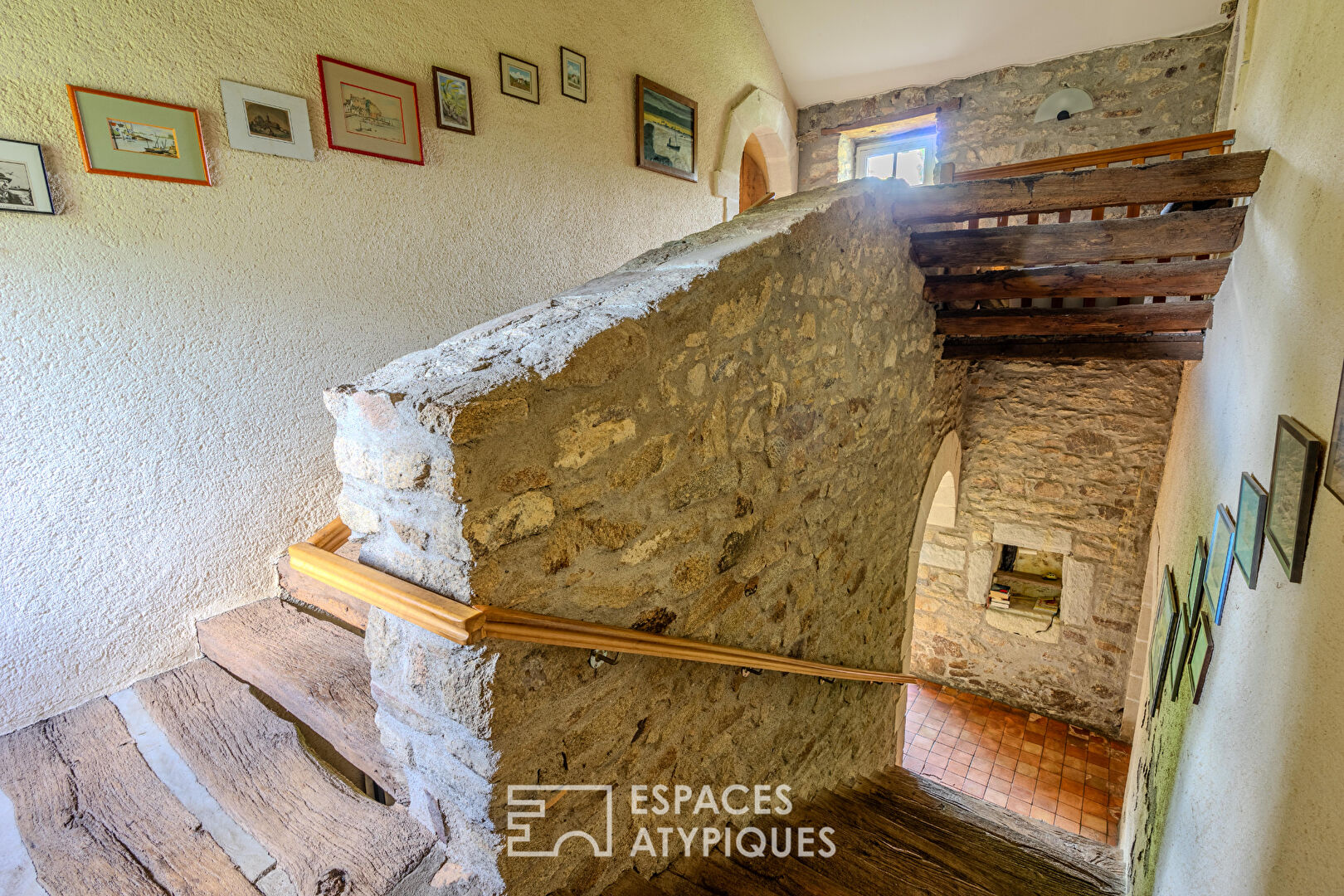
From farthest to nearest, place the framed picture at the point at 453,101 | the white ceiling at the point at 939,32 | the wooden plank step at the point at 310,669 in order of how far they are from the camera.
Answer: the white ceiling at the point at 939,32 → the framed picture at the point at 453,101 → the wooden plank step at the point at 310,669

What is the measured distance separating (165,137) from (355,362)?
0.86m

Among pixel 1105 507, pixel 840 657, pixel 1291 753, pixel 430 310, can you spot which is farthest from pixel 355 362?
pixel 1105 507

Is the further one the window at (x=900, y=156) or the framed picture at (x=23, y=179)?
the window at (x=900, y=156)

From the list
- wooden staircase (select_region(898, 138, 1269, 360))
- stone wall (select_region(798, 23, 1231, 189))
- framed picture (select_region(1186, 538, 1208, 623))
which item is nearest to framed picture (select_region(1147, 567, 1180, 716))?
framed picture (select_region(1186, 538, 1208, 623))

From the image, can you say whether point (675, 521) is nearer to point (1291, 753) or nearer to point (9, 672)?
point (1291, 753)

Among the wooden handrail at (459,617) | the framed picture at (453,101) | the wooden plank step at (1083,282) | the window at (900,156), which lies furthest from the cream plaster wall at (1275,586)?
the window at (900,156)

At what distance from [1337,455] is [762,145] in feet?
17.5

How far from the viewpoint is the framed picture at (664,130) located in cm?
379

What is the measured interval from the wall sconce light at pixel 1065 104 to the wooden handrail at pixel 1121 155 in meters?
2.16

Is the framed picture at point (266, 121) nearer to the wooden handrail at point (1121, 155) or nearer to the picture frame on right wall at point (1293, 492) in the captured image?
the wooden handrail at point (1121, 155)

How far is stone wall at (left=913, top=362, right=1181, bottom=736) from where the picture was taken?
13.1 feet

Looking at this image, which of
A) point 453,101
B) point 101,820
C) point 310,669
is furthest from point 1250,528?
point 453,101

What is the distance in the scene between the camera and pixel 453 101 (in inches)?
108

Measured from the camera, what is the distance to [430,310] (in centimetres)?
271
